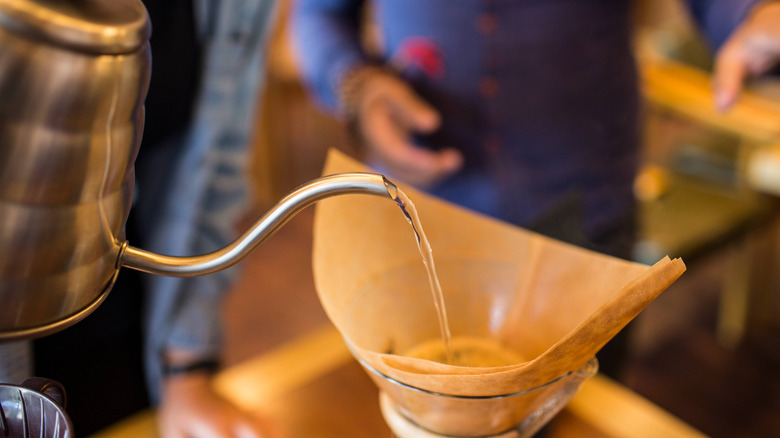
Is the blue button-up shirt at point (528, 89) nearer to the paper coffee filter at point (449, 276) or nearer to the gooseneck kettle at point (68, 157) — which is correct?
the paper coffee filter at point (449, 276)

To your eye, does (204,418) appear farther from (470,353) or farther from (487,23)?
(487,23)

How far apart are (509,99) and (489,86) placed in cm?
3

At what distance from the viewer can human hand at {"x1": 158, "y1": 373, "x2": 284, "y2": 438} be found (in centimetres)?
68

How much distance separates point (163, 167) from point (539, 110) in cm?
50

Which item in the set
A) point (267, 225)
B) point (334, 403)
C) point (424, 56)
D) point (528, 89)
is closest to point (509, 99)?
point (528, 89)

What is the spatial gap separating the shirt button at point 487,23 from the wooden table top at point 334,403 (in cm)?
45

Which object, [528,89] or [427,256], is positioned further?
[528,89]

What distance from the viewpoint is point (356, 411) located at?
68 cm

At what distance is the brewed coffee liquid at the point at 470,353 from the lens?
1.50 ft

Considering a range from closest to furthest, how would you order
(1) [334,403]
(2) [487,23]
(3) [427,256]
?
(3) [427,256]
(1) [334,403]
(2) [487,23]

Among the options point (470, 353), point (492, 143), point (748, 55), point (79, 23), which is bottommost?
point (492, 143)

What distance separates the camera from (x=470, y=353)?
0.47 metres

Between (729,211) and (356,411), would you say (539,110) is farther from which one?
(729,211)

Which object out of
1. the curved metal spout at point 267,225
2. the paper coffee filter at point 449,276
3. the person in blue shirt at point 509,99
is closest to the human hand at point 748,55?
the person in blue shirt at point 509,99
